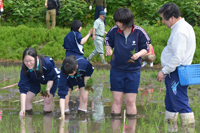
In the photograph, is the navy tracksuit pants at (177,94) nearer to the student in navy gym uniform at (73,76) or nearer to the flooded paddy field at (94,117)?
the flooded paddy field at (94,117)

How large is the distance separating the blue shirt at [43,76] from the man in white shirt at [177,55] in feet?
6.38

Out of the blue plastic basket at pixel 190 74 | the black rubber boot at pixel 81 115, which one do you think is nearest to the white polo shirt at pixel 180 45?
the blue plastic basket at pixel 190 74

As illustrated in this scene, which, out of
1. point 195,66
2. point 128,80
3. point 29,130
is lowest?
point 29,130

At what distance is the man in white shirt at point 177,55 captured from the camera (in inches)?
148

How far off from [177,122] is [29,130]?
223 cm

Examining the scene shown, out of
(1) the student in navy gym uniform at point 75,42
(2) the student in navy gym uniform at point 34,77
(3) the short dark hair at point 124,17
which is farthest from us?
(1) the student in navy gym uniform at point 75,42

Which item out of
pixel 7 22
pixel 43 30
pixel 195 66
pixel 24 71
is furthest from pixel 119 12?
pixel 7 22

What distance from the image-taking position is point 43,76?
490 cm

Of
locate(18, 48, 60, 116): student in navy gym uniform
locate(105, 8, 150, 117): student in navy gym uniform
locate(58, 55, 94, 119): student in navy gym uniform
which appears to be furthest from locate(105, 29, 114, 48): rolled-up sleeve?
locate(18, 48, 60, 116): student in navy gym uniform

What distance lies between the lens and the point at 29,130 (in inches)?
157

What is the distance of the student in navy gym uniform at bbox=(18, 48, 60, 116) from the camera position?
4.49 metres

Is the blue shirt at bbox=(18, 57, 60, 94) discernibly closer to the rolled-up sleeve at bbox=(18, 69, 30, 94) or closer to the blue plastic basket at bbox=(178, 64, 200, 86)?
the rolled-up sleeve at bbox=(18, 69, 30, 94)

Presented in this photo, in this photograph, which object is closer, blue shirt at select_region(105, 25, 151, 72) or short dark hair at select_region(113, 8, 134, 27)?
short dark hair at select_region(113, 8, 134, 27)

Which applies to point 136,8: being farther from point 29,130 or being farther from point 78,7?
point 29,130
